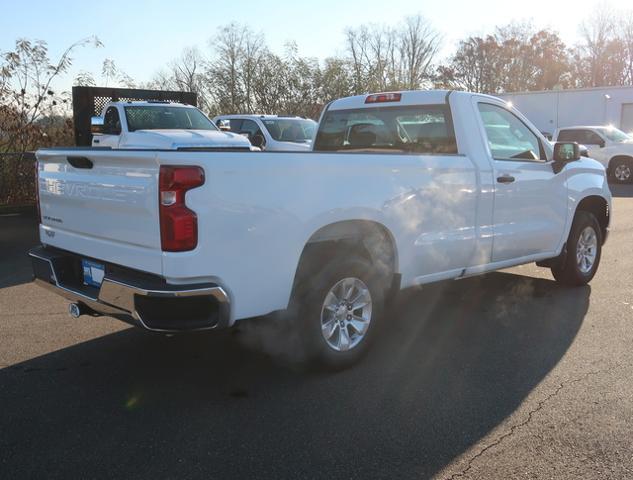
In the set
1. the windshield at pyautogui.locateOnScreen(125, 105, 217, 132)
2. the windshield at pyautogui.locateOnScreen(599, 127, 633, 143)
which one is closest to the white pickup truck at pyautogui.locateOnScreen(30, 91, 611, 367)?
the windshield at pyautogui.locateOnScreen(125, 105, 217, 132)

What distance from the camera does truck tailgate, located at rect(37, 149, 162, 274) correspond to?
3.43 metres

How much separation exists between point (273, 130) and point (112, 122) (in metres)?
4.36

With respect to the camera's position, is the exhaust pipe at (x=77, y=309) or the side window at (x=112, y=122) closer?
the exhaust pipe at (x=77, y=309)

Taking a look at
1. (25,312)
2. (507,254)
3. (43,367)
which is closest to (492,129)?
(507,254)

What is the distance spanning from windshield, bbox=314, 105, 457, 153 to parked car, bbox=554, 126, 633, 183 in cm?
1495

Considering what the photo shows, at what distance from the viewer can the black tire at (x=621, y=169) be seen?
1900 cm

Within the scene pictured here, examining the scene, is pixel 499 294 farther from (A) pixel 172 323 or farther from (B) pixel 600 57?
(B) pixel 600 57

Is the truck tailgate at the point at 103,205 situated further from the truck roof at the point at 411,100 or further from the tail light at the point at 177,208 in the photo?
the truck roof at the point at 411,100

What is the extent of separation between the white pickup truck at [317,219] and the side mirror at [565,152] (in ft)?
0.04

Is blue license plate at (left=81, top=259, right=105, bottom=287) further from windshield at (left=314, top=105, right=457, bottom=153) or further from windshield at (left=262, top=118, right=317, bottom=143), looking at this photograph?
windshield at (left=262, top=118, right=317, bottom=143)

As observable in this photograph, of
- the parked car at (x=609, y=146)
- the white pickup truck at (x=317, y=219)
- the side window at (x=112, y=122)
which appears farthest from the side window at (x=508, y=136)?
the parked car at (x=609, y=146)

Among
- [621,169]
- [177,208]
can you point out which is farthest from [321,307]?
[621,169]

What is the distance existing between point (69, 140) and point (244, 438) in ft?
43.7

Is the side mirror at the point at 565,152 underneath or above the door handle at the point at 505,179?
above
